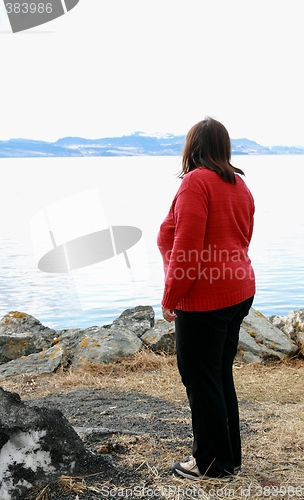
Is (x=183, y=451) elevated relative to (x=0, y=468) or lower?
lower

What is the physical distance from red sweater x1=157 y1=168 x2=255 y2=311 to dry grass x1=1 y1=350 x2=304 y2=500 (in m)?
1.11

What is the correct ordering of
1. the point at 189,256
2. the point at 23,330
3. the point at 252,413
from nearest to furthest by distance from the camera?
the point at 189,256, the point at 252,413, the point at 23,330

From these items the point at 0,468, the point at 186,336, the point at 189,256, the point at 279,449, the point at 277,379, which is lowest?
the point at 277,379

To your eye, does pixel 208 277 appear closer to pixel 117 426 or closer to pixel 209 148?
pixel 209 148

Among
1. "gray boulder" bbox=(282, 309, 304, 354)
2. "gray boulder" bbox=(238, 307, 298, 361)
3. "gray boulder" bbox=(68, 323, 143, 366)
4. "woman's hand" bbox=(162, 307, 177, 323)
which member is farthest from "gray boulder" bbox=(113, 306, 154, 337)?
"woman's hand" bbox=(162, 307, 177, 323)

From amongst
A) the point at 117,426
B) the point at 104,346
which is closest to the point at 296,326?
the point at 104,346

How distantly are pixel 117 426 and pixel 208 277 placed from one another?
185 cm

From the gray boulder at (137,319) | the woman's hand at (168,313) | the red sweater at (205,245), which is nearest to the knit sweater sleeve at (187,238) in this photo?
the red sweater at (205,245)

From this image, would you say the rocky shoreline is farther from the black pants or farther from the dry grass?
the black pants

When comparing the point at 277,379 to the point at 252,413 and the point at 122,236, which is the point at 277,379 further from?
the point at 122,236

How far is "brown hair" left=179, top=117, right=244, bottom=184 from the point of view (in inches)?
138

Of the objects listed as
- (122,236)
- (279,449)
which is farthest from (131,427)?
(122,236)

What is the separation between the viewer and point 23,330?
29.5 feet

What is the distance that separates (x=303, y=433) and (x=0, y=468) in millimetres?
2353
